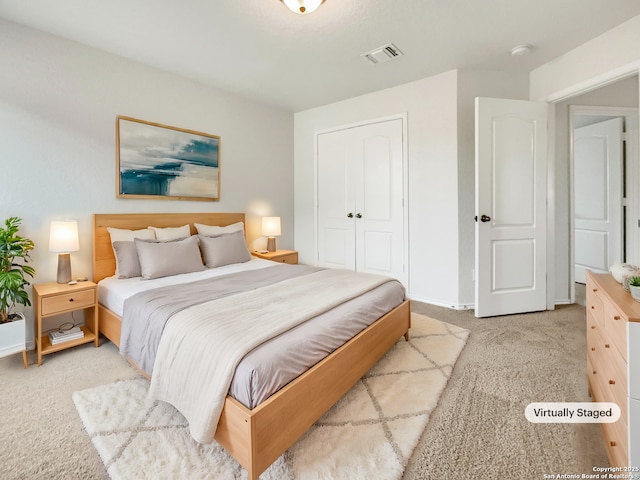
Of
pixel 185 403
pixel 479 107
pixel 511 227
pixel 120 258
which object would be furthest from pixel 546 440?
pixel 120 258

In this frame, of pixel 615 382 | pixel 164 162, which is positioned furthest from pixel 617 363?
pixel 164 162

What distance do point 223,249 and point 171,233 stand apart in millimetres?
531

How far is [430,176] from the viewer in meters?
3.55

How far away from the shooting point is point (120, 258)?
8.77ft

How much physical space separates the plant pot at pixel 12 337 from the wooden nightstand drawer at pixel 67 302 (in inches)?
5.8

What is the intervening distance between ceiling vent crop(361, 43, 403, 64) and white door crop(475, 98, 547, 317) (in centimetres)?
97

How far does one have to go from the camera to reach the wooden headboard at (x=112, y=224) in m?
2.77

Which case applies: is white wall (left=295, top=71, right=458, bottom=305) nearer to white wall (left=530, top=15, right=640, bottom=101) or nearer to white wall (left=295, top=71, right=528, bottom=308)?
white wall (left=295, top=71, right=528, bottom=308)

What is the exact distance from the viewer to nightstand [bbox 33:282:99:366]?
7.26ft

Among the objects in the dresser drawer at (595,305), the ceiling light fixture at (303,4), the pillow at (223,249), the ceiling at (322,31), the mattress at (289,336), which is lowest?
the mattress at (289,336)

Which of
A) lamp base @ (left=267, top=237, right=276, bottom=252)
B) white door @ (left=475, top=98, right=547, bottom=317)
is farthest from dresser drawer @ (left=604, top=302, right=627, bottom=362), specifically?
lamp base @ (left=267, top=237, right=276, bottom=252)

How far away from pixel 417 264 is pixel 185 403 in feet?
9.67

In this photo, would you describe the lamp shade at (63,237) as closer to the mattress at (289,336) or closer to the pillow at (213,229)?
the mattress at (289,336)

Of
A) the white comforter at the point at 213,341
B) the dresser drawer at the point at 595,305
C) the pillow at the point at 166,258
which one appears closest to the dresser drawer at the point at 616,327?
the dresser drawer at the point at 595,305
